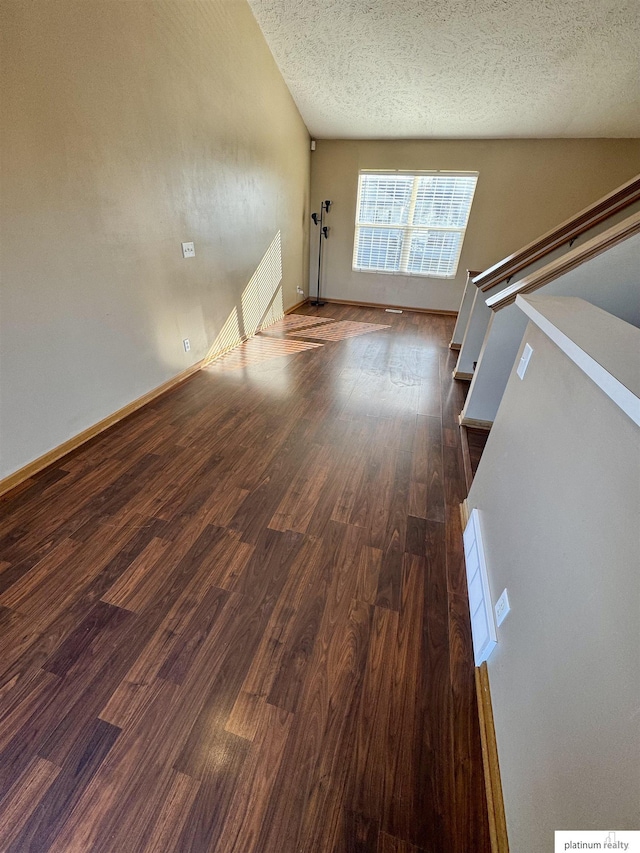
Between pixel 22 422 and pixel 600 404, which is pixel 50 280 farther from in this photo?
pixel 600 404

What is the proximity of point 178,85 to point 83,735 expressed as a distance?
139 inches

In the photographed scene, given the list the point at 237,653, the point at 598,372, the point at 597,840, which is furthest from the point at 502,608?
the point at 237,653

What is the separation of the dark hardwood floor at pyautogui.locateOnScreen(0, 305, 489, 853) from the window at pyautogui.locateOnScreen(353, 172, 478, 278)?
4.38 metres

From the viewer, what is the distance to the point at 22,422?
1772 millimetres

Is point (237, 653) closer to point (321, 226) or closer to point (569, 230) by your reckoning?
point (569, 230)

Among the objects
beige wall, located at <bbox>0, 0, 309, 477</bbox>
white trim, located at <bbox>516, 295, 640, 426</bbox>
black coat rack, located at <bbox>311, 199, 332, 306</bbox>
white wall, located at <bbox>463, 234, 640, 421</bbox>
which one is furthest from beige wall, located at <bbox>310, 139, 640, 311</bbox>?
white trim, located at <bbox>516, 295, 640, 426</bbox>

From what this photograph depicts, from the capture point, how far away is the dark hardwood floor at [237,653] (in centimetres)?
84

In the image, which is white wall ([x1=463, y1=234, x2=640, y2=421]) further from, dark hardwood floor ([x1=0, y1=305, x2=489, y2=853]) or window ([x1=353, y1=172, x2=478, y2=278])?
window ([x1=353, y1=172, x2=478, y2=278])

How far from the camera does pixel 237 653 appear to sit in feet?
3.77

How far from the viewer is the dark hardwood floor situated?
0.84m

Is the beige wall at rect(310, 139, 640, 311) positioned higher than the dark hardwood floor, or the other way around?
the beige wall at rect(310, 139, 640, 311)

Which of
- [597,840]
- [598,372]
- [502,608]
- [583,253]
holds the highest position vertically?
[583,253]

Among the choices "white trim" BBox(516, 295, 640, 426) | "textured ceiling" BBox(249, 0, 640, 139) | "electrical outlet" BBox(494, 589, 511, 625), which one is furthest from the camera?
"textured ceiling" BBox(249, 0, 640, 139)

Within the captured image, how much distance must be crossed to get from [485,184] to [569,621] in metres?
5.89
